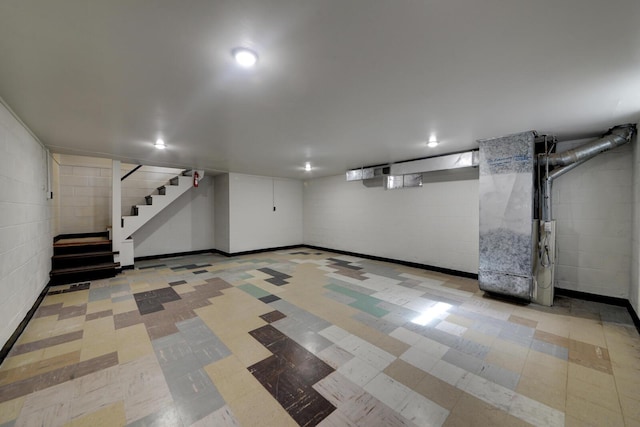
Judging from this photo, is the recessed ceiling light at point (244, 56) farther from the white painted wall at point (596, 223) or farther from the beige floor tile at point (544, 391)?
the white painted wall at point (596, 223)

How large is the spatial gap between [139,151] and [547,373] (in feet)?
22.0

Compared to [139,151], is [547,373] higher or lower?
lower

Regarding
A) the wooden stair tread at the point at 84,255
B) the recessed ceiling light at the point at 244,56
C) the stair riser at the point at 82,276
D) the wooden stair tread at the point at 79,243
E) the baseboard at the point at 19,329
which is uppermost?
the recessed ceiling light at the point at 244,56

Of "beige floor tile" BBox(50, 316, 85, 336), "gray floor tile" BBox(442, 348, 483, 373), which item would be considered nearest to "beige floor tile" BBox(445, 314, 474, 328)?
"gray floor tile" BBox(442, 348, 483, 373)

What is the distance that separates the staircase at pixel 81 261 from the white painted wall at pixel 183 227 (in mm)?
1307

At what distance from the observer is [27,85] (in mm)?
2252

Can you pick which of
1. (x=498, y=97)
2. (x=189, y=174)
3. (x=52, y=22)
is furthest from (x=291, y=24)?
(x=189, y=174)

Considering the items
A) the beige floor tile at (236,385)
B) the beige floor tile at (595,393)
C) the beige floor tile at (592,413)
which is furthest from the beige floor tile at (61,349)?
the beige floor tile at (595,393)

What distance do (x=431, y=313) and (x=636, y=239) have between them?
2804 mm

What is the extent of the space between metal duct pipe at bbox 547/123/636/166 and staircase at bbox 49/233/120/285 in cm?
828

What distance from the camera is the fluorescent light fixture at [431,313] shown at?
3109 millimetres

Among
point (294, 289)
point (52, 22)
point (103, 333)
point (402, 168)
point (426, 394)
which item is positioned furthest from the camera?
point (402, 168)

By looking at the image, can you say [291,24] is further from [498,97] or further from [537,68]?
[498,97]

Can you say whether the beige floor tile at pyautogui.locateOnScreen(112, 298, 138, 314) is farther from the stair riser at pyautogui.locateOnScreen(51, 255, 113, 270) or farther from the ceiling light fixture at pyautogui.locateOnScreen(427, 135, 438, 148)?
the ceiling light fixture at pyautogui.locateOnScreen(427, 135, 438, 148)
